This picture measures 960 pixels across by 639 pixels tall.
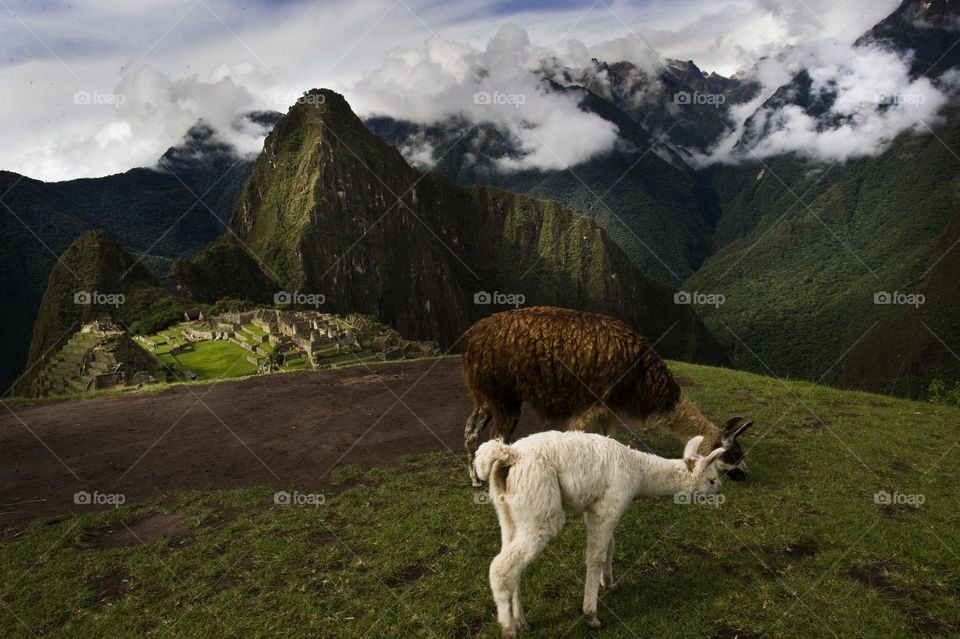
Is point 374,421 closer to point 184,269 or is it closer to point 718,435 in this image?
point 718,435

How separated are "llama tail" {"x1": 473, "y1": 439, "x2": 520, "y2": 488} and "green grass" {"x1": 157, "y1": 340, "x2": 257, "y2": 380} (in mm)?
26163

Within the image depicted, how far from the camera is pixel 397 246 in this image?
13725cm

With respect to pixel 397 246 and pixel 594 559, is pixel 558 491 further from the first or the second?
pixel 397 246

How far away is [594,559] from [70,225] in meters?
164

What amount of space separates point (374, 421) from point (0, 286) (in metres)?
137

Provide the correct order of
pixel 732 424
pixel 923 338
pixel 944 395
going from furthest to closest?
pixel 923 338 < pixel 944 395 < pixel 732 424

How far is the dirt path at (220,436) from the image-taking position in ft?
29.5

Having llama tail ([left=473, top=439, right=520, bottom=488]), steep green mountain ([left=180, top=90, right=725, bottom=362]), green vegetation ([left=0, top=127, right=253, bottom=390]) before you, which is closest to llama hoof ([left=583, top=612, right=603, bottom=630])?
llama tail ([left=473, top=439, right=520, bottom=488])

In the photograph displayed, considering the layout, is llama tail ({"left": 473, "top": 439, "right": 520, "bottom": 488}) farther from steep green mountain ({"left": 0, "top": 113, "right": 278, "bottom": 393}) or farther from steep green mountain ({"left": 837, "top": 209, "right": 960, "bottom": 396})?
steep green mountain ({"left": 0, "top": 113, "right": 278, "bottom": 393})

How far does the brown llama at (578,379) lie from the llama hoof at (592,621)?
9.60ft

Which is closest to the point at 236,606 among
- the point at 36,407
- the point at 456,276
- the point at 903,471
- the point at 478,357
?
the point at 478,357

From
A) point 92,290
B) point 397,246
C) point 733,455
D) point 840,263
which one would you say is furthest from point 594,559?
point 840,263

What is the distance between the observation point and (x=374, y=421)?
1195 centimetres

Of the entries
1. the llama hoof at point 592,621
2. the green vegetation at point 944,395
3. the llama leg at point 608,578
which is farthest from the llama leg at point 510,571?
the green vegetation at point 944,395
